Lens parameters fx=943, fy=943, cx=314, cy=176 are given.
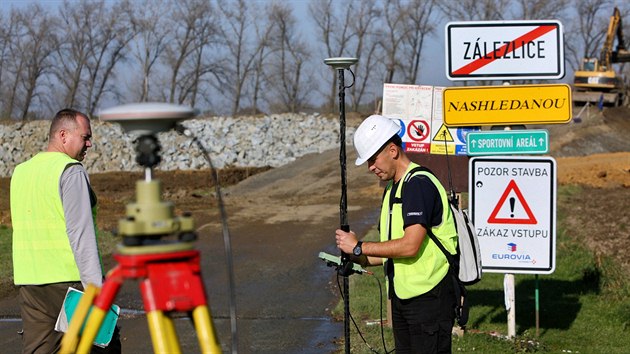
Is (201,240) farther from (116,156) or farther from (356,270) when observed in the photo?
(116,156)

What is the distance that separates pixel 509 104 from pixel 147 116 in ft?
20.0

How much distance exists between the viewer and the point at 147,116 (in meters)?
2.96

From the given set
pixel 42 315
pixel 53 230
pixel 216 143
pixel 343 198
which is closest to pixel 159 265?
pixel 53 230

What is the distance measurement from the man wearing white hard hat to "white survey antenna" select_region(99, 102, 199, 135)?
7.77 ft

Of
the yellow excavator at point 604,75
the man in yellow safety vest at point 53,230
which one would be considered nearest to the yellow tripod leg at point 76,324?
the man in yellow safety vest at point 53,230

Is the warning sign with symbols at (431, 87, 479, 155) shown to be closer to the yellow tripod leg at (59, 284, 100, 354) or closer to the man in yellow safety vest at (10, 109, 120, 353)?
the man in yellow safety vest at (10, 109, 120, 353)

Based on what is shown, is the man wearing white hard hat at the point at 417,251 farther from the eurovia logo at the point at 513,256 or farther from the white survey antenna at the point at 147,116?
the eurovia logo at the point at 513,256

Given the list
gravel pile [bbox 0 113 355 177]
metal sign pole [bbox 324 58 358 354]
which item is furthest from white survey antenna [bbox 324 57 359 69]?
gravel pile [bbox 0 113 355 177]

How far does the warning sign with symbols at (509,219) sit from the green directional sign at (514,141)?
0.11m

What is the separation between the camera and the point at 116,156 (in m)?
50.8

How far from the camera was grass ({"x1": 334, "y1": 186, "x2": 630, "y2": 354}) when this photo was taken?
849 cm

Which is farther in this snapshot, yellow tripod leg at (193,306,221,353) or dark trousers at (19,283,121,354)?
dark trousers at (19,283,121,354)

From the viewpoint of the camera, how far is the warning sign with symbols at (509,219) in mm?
8555

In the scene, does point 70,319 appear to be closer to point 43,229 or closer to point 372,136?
point 43,229
